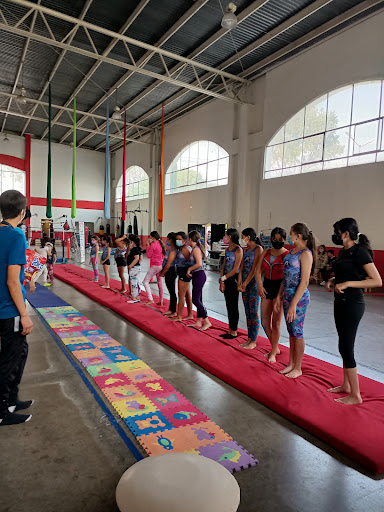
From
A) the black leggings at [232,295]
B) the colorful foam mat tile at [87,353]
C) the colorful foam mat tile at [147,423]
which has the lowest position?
the colorful foam mat tile at [87,353]

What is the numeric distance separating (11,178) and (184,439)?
2342 centimetres

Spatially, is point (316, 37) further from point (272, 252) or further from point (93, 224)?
point (93, 224)

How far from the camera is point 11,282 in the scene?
85.5 inches

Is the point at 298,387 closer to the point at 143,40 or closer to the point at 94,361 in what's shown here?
the point at 94,361

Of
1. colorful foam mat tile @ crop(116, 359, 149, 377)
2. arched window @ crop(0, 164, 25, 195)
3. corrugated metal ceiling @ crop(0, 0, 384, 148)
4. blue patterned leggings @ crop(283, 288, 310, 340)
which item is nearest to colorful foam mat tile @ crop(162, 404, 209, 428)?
colorful foam mat tile @ crop(116, 359, 149, 377)

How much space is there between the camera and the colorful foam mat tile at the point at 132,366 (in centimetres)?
344

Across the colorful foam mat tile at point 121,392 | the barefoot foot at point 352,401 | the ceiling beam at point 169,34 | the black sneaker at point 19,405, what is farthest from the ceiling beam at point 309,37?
the black sneaker at point 19,405

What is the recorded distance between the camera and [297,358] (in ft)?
10.6

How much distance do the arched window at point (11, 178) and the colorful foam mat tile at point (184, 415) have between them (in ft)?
73.9

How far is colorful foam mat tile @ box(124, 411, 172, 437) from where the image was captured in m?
2.37

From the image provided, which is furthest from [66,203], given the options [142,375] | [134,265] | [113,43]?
[142,375]

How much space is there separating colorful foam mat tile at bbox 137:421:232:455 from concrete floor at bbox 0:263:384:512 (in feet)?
0.34

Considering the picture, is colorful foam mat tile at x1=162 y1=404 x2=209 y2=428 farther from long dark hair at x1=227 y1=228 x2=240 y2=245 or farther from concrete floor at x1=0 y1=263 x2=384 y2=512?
long dark hair at x1=227 y1=228 x2=240 y2=245

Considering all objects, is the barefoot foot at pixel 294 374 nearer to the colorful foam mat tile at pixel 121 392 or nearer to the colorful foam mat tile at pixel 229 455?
the colorful foam mat tile at pixel 229 455
